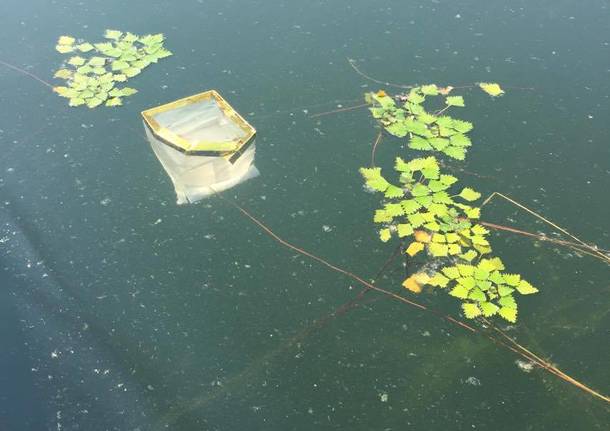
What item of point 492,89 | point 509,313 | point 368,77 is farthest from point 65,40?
point 509,313

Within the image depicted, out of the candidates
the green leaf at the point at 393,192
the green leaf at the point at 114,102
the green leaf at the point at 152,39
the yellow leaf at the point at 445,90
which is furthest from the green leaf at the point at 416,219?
the green leaf at the point at 152,39

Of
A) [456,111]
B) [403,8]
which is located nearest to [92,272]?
[456,111]

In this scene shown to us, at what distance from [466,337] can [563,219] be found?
684 mm

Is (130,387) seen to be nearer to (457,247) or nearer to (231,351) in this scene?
(231,351)

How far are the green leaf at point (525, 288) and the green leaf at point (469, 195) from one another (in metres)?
0.39

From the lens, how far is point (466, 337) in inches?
64.7

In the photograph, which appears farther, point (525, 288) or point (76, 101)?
point (76, 101)

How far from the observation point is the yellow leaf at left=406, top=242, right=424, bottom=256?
6.05 feet

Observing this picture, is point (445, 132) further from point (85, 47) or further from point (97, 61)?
point (85, 47)

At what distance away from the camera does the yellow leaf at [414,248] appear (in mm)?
1844

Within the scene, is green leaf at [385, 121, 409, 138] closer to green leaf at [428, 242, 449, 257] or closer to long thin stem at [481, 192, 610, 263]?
long thin stem at [481, 192, 610, 263]

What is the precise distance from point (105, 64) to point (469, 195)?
1.92m

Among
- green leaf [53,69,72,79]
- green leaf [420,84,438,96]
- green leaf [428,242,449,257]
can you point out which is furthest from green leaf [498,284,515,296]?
green leaf [53,69,72,79]

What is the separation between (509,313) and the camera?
167cm
